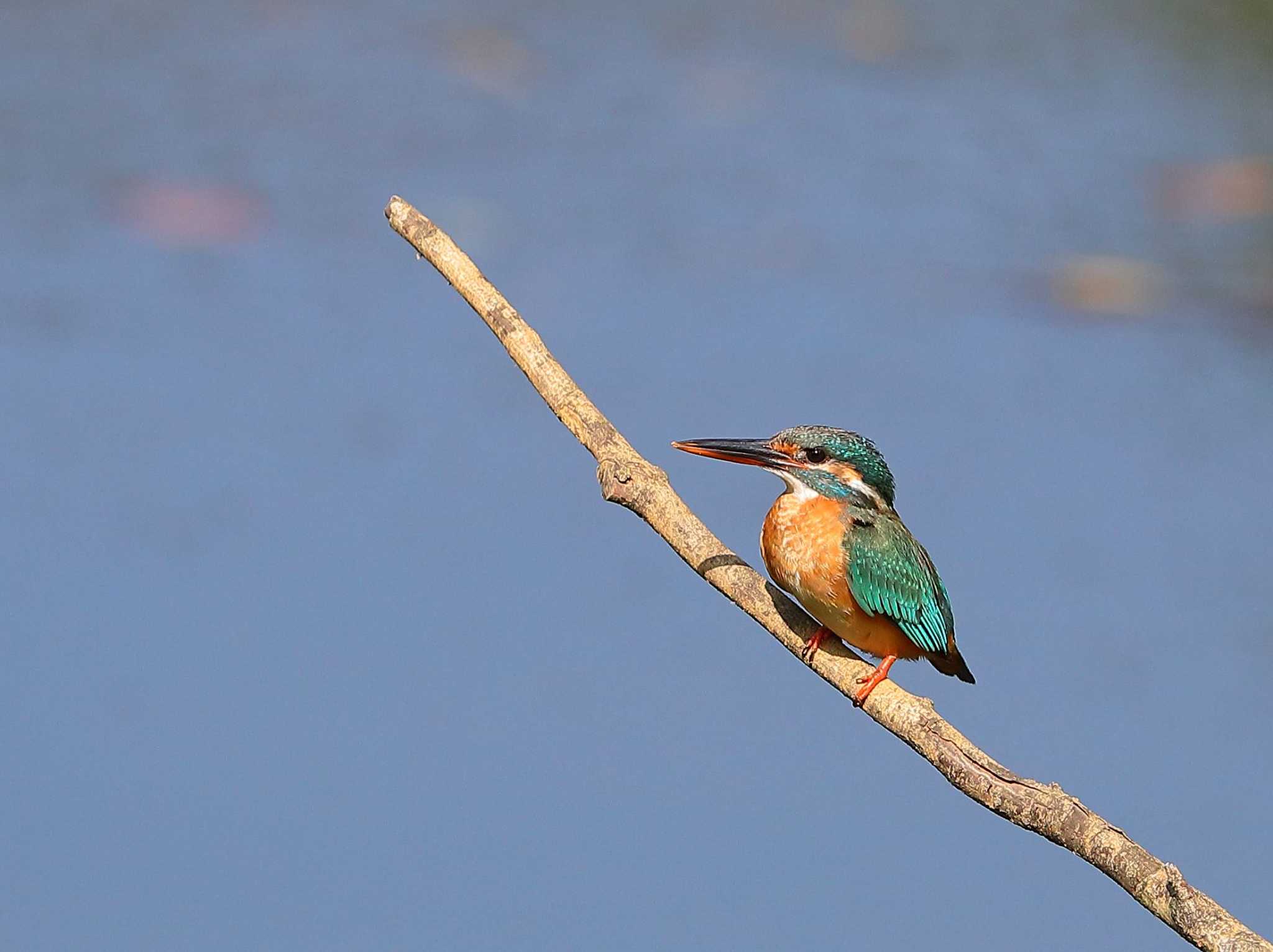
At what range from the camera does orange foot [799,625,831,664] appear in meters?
2.36

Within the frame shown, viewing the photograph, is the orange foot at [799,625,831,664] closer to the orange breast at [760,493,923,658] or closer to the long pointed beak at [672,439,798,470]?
the orange breast at [760,493,923,658]

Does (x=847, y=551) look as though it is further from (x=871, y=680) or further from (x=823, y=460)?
(x=871, y=680)

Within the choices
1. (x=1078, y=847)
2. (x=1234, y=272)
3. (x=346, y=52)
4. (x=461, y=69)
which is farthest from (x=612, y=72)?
(x=1078, y=847)

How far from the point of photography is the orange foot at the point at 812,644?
2.36m

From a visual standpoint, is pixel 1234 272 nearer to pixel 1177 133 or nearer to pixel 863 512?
pixel 1177 133

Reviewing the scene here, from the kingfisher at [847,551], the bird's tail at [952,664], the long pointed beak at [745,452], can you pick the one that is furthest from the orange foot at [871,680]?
the long pointed beak at [745,452]

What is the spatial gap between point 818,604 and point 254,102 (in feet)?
17.9

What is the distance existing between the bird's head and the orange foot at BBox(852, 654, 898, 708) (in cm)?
27

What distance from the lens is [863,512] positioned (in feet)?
8.87

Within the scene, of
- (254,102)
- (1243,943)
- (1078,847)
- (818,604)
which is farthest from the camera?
(254,102)

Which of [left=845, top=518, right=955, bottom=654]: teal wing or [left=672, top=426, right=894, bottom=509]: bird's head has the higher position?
[left=672, top=426, right=894, bottom=509]: bird's head

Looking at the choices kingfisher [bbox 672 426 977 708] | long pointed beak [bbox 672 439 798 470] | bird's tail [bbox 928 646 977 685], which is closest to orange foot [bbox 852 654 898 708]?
kingfisher [bbox 672 426 977 708]

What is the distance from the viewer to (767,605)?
2.35 m

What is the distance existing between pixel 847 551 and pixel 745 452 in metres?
0.22
